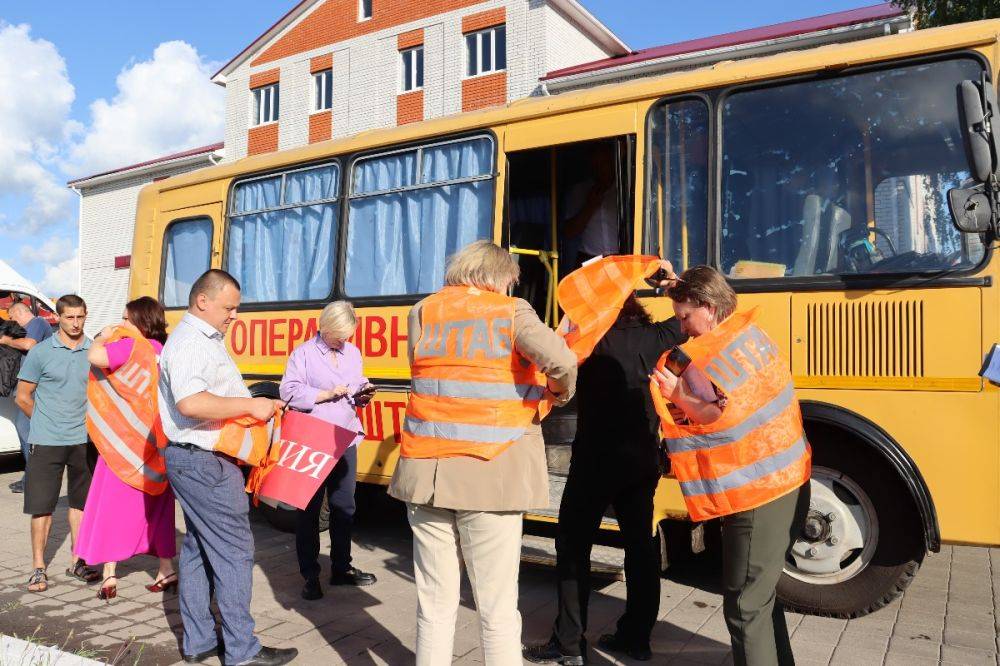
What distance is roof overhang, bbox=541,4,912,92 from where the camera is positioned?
48.5ft

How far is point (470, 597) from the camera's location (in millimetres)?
4781

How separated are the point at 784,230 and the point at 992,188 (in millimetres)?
1022

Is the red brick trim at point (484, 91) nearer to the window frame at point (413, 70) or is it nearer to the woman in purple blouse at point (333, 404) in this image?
the window frame at point (413, 70)

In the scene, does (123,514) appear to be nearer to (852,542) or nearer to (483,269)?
(483,269)

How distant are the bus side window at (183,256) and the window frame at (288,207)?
0.26 meters

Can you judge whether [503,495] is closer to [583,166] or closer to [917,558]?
[917,558]

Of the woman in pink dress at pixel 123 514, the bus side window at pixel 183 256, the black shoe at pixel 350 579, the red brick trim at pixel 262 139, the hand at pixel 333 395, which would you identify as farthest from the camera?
the red brick trim at pixel 262 139

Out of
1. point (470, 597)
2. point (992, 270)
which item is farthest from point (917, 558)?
point (470, 597)

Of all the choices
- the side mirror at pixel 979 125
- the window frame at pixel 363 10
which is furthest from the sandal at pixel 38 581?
the window frame at pixel 363 10

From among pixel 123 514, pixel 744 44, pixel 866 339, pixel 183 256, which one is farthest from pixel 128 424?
pixel 744 44

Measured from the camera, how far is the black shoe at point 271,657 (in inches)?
147

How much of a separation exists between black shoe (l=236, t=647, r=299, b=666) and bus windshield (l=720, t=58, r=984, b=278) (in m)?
3.12

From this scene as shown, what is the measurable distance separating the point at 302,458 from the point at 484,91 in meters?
19.1

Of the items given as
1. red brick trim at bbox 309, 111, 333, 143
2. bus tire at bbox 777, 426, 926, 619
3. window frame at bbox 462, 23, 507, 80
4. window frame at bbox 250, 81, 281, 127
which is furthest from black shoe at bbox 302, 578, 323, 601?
window frame at bbox 250, 81, 281, 127
